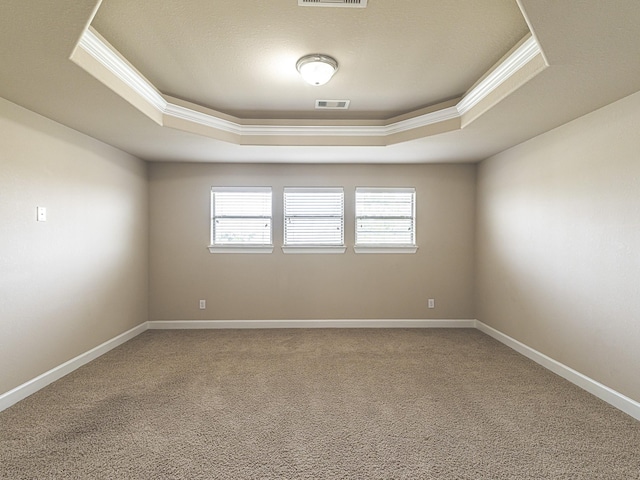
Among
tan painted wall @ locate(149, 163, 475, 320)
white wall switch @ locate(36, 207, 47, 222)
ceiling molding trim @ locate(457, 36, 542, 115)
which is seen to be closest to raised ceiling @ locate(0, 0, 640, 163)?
ceiling molding trim @ locate(457, 36, 542, 115)

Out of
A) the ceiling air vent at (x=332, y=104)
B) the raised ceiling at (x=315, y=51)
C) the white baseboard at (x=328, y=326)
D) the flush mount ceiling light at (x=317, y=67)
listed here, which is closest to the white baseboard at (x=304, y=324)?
the white baseboard at (x=328, y=326)

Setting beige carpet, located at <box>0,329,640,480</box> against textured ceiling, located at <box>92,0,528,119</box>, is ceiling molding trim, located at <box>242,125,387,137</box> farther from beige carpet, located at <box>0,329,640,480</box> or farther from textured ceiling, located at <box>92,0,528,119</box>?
beige carpet, located at <box>0,329,640,480</box>

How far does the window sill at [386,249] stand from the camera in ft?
15.6

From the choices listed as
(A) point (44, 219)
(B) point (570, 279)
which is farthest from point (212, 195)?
(B) point (570, 279)

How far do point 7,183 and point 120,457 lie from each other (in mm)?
2227

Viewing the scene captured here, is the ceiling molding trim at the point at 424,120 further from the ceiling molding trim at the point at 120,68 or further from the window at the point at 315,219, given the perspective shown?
the ceiling molding trim at the point at 120,68

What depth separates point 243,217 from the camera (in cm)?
473

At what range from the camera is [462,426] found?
2.24 meters

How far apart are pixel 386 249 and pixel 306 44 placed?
306cm

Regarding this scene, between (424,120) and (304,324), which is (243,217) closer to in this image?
(304,324)

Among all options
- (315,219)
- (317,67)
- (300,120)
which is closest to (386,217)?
(315,219)

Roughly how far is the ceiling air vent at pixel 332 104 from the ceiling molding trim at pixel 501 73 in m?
1.10

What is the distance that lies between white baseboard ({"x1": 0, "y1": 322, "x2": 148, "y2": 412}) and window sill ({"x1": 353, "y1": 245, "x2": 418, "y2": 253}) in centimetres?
325

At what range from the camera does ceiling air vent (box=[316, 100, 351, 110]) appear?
327 cm
